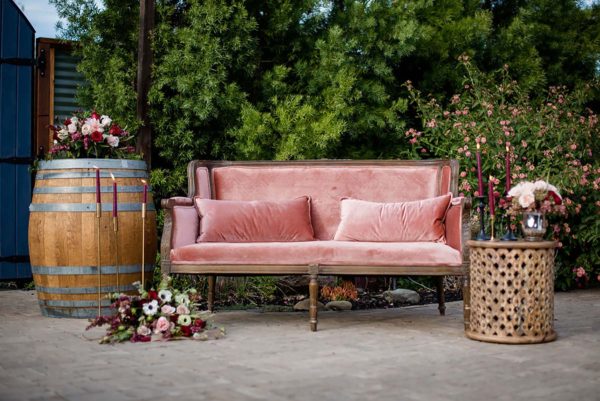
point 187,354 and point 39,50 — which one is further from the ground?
point 39,50

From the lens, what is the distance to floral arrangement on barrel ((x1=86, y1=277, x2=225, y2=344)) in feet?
14.6

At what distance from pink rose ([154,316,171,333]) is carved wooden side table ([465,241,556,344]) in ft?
5.77

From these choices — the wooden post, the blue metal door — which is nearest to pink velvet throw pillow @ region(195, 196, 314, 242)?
the wooden post

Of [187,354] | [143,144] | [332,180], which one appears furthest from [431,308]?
[143,144]

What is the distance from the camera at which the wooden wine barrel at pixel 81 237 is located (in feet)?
17.1

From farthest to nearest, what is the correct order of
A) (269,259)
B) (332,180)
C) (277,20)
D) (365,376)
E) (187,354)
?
(277,20), (332,180), (269,259), (187,354), (365,376)

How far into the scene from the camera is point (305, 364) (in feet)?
12.3

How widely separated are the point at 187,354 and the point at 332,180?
2036mm

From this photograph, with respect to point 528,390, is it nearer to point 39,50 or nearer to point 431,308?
point 431,308

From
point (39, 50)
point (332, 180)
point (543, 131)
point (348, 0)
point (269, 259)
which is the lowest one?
point (269, 259)

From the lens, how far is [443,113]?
7.37 meters

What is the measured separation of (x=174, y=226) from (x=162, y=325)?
0.79 metres

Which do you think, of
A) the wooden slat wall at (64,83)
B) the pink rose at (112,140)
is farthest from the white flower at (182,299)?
the wooden slat wall at (64,83)

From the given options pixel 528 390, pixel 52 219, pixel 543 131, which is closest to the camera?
pixel 528 390
